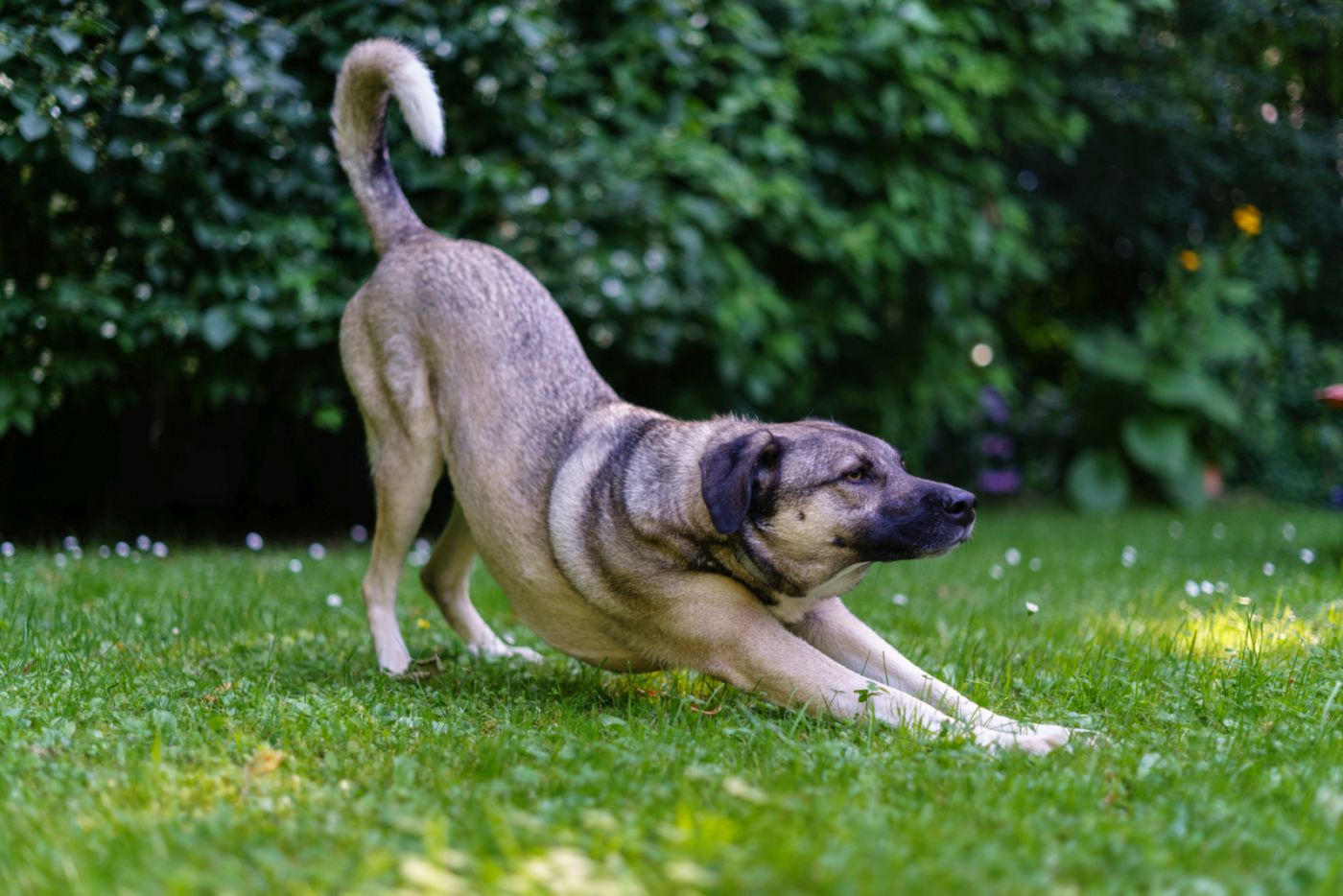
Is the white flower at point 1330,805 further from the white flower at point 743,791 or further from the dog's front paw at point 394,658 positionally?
the dog's front paw at point 394,658

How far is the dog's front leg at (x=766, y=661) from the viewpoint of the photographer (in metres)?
3.50

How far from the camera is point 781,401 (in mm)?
9195

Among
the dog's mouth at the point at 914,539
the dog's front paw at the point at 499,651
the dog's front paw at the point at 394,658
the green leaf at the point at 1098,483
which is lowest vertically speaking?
the green leaf at the point at 1098,483

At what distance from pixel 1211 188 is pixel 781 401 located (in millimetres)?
5155

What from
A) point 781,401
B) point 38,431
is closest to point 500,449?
point 781,401

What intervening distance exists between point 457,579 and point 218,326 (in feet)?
7.45

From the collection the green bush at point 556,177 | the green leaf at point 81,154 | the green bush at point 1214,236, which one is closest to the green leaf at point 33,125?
the green bush at point 556,177

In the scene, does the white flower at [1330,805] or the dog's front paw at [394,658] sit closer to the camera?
the white flower at [1330,805]

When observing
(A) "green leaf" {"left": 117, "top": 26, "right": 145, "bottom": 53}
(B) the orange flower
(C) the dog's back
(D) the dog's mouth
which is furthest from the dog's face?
(B) the orange flower

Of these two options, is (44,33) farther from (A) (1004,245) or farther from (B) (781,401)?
(A) (1004,245)

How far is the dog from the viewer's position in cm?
376

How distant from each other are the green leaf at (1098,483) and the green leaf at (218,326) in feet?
23.1

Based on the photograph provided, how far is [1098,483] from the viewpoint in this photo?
10797 millimetres

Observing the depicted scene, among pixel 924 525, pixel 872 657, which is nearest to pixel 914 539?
pixel 924 525
